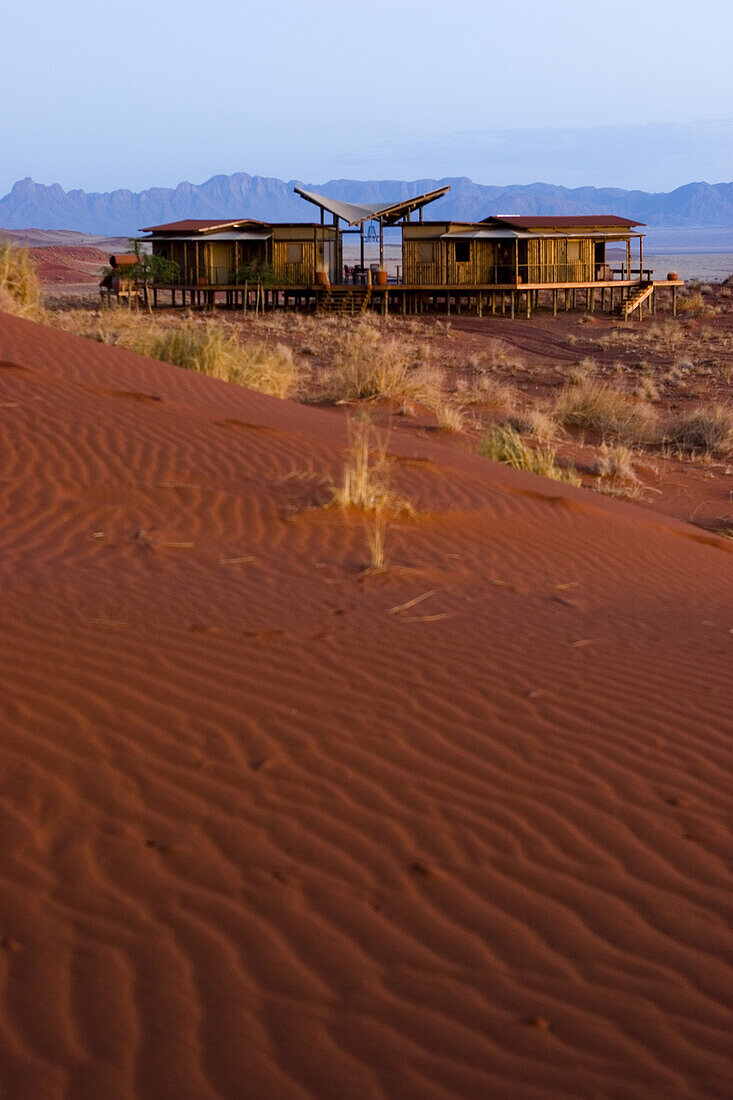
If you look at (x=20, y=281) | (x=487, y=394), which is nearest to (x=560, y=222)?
(x=487, y=394)

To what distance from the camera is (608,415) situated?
1798cm

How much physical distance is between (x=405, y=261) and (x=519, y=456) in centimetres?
3007

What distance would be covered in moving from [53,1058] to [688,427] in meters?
15.9

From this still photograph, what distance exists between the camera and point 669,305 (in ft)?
144

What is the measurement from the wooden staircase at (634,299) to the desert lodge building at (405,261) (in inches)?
2.3

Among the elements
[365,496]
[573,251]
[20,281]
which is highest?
[573,251]

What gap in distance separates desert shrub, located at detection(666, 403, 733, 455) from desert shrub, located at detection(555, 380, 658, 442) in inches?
14.1

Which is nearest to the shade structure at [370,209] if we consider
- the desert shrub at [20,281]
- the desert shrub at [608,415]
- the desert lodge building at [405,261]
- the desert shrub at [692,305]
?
the desert lodge building at [405,261]

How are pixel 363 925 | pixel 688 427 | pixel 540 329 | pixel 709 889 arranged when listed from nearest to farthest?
pixel 363 925
pixel 709 889
pixel 688 427
pixel 540 329

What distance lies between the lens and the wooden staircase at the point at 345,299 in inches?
1590

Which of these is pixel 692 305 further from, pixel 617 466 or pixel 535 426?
Answer: pixel 617 466

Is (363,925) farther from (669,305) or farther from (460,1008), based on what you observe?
(669,305)

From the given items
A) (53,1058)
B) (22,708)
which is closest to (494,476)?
(22,708)

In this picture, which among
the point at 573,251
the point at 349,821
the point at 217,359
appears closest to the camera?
the point at 349,821
